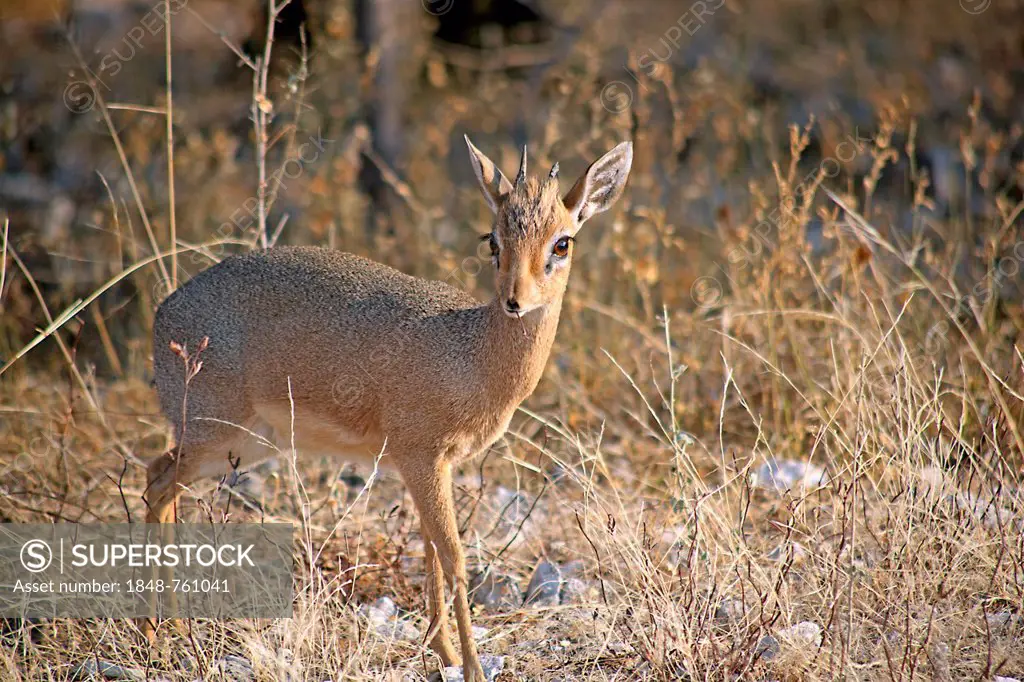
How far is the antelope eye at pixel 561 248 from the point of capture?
373 cm

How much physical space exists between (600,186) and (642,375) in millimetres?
2255

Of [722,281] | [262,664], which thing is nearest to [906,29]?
[722,281]

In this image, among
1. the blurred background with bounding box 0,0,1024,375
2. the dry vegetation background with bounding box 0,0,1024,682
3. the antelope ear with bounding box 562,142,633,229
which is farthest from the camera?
the blurred background with bounding box 0,0,1024,375

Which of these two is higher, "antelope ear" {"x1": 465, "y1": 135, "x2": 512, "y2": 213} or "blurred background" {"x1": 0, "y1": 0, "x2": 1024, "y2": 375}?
"blurred background" {"x1": 0, "y1": 0, "x2": 1024, "y2": 375}

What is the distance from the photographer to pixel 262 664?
355 cm

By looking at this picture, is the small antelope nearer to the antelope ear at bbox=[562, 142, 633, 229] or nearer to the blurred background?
the antelope ear at bbox=[562, 142, 633, 229]

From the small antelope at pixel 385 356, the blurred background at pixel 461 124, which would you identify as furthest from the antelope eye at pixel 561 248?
the blurred background at pixel 461 124

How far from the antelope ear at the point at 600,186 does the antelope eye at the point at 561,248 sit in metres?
0.09

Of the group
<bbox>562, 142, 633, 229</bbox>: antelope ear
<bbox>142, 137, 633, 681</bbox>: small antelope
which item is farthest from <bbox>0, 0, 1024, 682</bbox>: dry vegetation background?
Result: <bbox>562, 142, 633, 229</bbox>: antelope ear

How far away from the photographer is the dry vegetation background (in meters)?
3.70

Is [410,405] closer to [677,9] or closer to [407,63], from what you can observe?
[407,63]

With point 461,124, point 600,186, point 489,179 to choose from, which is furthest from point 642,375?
point 461,124

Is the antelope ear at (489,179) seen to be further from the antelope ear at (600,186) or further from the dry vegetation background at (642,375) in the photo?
the dry vegetation background at (642,375)

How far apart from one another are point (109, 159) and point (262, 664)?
7.23 m
